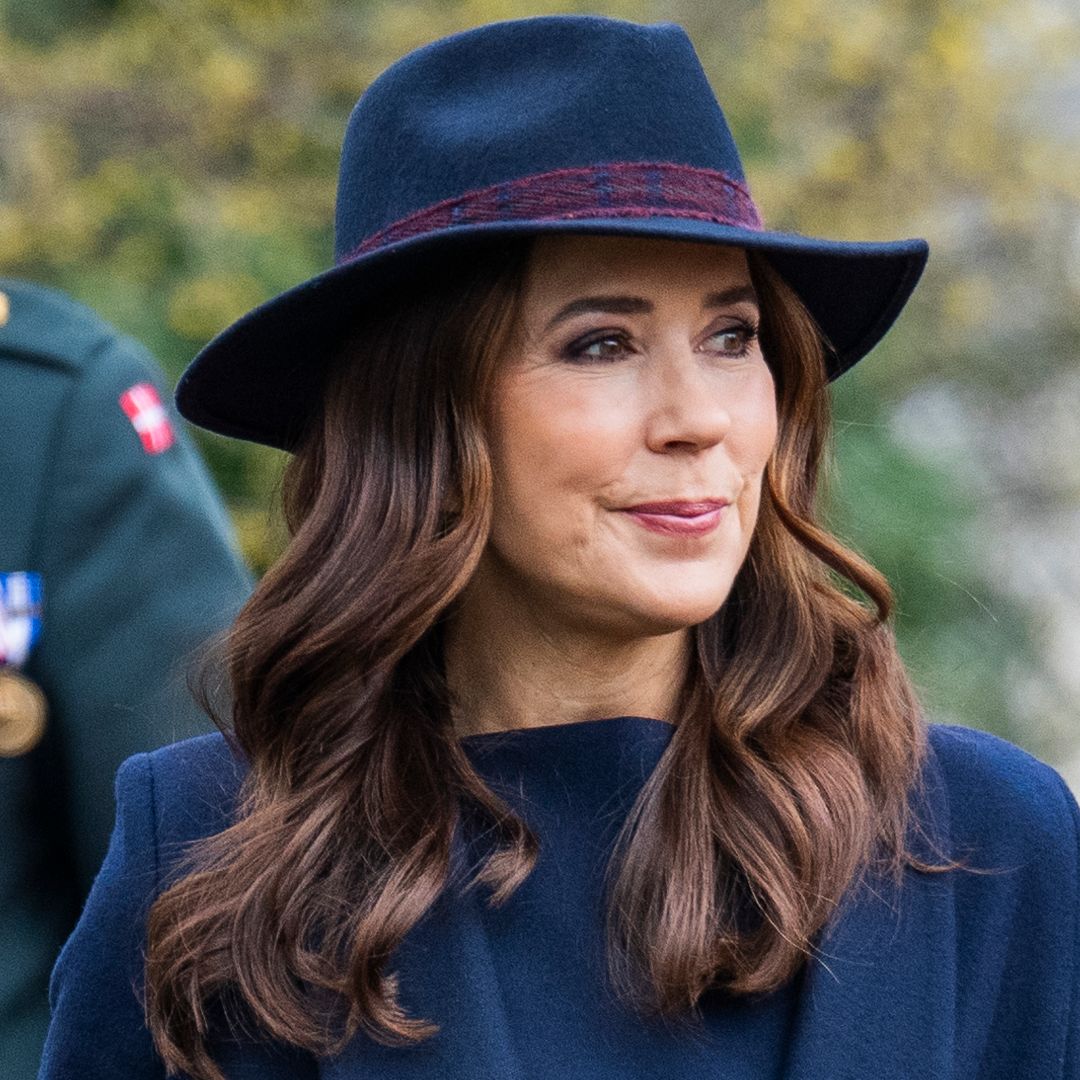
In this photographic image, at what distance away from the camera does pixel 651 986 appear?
2.67 meters

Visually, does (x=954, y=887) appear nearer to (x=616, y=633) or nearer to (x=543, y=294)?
(x=616, y=633)

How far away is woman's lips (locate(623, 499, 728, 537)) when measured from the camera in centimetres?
268

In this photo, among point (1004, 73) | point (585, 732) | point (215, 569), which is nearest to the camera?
point (585, 732)

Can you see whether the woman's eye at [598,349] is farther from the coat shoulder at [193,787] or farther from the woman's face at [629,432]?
the coat shoulder at [193,787]

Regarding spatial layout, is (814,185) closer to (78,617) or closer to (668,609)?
(78,617)

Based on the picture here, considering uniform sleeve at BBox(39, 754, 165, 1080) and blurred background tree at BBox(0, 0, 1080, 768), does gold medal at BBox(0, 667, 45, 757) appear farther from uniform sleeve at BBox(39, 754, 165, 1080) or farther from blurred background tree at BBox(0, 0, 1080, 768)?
blurred background tree at BBox(0, 0, 1080, 768)

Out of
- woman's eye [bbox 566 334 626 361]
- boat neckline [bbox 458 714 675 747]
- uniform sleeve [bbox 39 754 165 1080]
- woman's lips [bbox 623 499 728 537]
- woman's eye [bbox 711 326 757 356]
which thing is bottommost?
uniform sleeve [bbox 39 754 165 1080]

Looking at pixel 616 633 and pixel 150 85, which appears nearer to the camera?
pixel 616 633

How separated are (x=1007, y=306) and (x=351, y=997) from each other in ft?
14.4

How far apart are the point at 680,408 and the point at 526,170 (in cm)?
33

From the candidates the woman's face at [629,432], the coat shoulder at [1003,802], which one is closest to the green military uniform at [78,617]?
the woman's face at [629,432]

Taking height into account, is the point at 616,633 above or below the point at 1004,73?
below

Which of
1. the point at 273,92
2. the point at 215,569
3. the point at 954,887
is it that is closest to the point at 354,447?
the point at 215,569

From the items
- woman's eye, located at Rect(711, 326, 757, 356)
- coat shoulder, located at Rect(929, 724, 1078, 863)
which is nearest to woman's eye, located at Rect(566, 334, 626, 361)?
woman's eye, located at Rect(711, 326, 757, 356)
